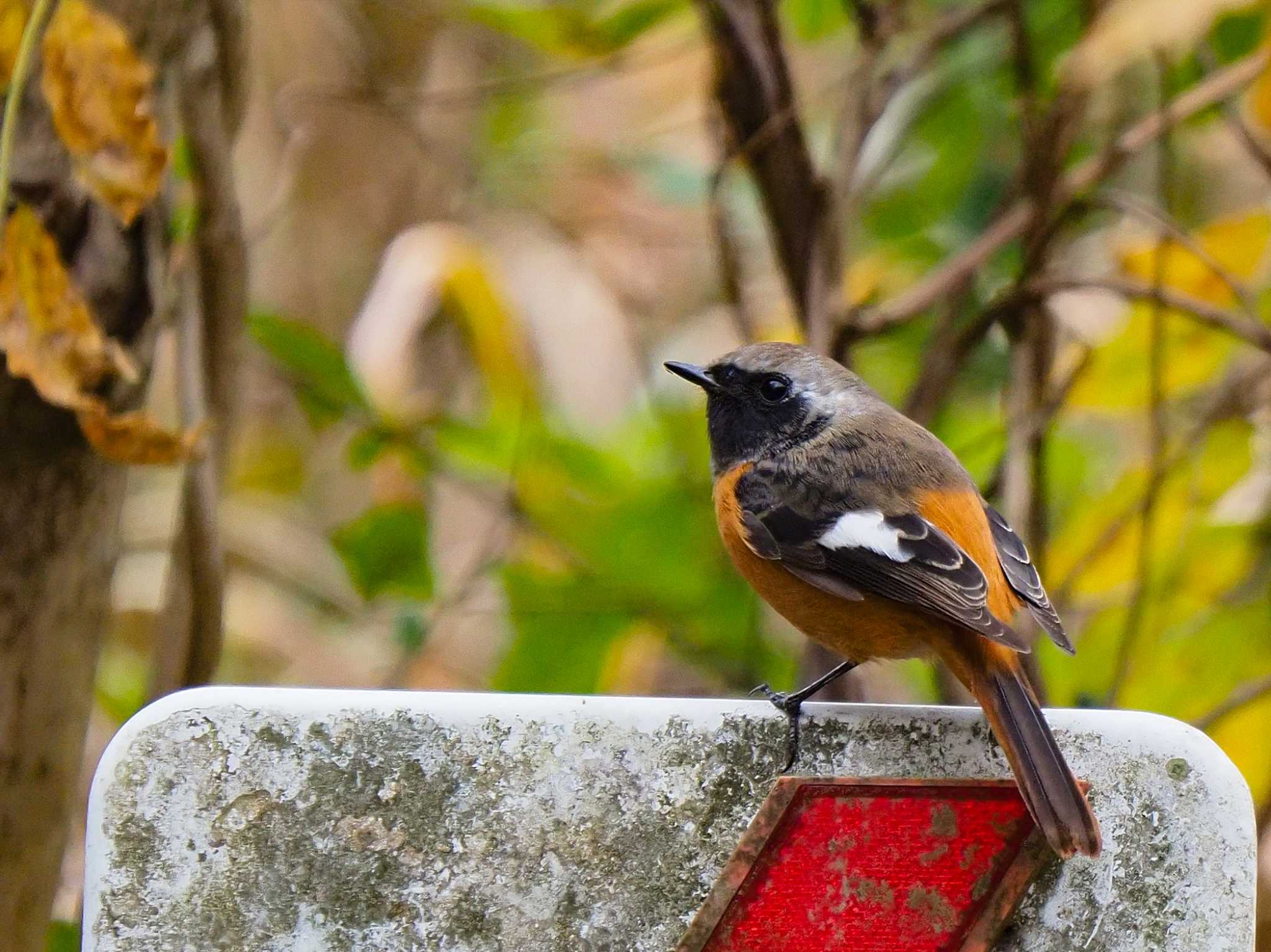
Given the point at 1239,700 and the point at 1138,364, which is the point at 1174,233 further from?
the point at 1239,700

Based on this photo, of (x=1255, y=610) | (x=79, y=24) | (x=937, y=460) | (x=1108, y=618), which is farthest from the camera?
(x=1108, y=618)

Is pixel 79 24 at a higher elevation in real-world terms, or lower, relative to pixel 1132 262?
higher

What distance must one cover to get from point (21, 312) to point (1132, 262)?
2.57m

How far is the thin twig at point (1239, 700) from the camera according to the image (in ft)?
9.28

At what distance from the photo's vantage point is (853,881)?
149 centimetres

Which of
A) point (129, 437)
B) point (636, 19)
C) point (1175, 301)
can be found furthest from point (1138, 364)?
point (129, 437)

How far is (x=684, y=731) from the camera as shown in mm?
1538

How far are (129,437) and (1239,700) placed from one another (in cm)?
217

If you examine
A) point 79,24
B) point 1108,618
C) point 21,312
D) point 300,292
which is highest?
point 79,24

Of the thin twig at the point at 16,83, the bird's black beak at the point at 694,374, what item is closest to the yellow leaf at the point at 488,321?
the bird's black beak at the point at 694,374

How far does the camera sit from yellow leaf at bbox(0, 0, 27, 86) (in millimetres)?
2018

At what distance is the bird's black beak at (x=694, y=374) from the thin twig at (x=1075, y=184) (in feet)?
1.14

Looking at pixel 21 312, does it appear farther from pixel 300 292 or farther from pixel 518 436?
pixel 300 292

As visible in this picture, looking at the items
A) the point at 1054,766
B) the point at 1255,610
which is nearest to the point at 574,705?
the point at 1054,766
